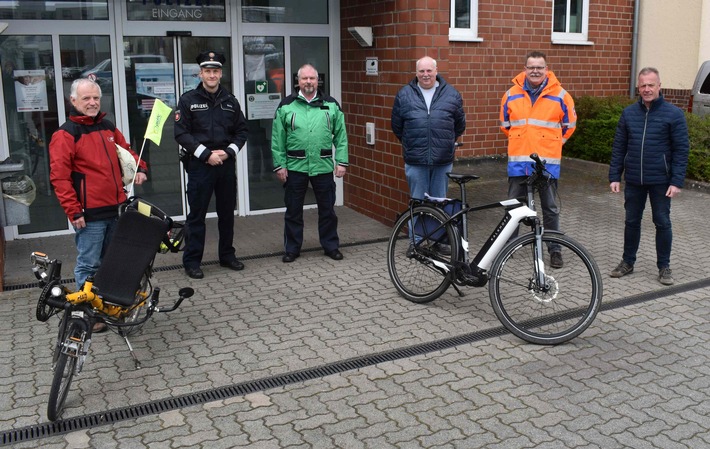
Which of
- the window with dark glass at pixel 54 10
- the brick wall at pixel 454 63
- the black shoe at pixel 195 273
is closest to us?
the black shoe at pixel 195 273

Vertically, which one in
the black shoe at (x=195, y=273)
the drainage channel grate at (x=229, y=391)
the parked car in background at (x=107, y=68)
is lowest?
the drainage channel grate at (x=229, y=391)

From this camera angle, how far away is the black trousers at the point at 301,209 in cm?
714

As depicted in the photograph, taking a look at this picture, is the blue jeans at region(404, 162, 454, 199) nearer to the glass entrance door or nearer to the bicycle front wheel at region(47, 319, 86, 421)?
the glass entrance door

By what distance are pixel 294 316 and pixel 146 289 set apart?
1154 mm

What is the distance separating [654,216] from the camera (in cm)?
643

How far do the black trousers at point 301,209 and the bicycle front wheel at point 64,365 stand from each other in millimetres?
3214

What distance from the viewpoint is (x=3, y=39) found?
24.7 feet

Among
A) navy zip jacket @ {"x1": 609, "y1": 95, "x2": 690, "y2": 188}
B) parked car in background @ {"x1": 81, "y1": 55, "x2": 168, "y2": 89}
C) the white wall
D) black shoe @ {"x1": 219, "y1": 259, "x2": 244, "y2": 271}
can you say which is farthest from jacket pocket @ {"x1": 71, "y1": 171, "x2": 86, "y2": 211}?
the white wall

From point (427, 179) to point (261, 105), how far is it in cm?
276

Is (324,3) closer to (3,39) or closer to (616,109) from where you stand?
(3,39)

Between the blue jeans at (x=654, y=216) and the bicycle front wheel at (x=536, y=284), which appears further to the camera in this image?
the blue jeans at (x=654, y=216)

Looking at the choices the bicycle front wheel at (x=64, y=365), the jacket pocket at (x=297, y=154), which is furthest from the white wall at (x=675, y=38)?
the bicycle front wheel at (x=64, y=365)

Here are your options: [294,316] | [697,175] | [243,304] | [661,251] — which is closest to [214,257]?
[243,304]

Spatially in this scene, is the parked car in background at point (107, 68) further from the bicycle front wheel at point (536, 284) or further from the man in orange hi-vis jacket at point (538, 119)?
the bicycle front wheel at point (536, 284)
